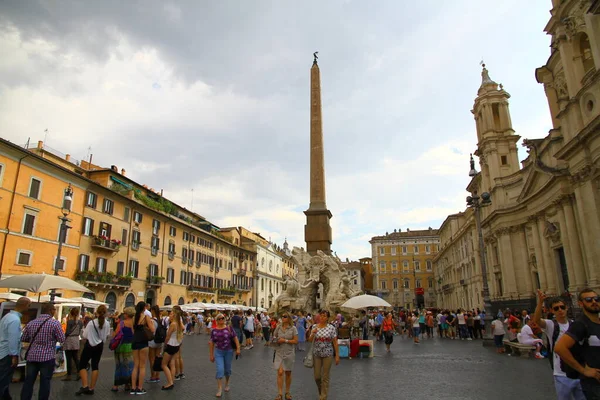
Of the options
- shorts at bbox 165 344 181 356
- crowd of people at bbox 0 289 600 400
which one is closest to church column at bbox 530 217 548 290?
crowd of people at bbox 0 289 600 400

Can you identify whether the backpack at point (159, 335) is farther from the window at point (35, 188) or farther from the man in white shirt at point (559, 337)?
the window at point (35, 188)

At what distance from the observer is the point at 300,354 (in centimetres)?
1411

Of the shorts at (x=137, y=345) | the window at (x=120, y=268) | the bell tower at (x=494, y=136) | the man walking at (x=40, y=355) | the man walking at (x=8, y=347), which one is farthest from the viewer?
the bell tower at (x=494, y=136)

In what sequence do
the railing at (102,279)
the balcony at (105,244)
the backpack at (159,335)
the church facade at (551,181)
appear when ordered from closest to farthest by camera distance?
1. the backpack at (159,335)
2. the church facade at (551,181)
3. the railing at (102,279)
4. the balcony at (105,244)

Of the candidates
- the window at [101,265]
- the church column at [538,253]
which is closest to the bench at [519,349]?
the church column at [538,253]

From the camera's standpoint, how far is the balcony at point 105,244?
2858cm

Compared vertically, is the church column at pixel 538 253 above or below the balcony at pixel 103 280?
above

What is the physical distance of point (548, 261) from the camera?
2855 centimetres

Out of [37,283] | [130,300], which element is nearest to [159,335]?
[37,283]

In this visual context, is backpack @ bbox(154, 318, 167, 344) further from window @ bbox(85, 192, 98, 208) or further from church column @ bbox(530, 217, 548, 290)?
church column @ bbox(530, 217, 548, 290)

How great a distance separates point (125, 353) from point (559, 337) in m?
6.40

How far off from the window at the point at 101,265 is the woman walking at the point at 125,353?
2379 centimetres

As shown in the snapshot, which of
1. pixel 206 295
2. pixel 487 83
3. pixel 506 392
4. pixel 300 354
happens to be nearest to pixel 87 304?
pixel 300 354

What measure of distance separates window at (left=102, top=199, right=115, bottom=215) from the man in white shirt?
30217 mm
